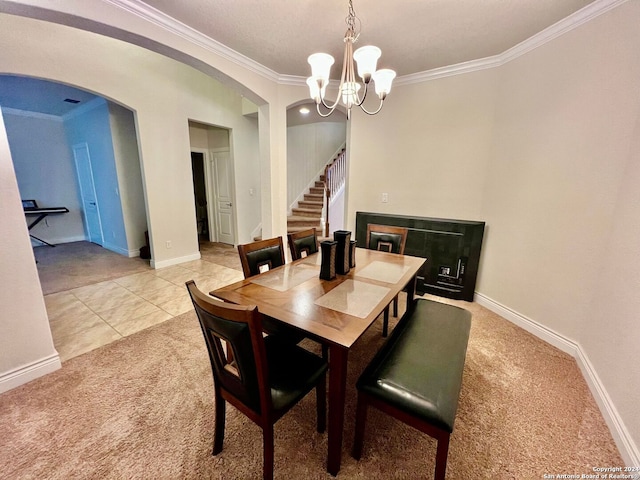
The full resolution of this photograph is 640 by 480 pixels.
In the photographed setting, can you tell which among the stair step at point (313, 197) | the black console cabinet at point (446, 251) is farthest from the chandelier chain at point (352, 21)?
the stair step at point (313, 197)

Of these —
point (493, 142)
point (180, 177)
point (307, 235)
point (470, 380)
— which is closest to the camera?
point (470, 380)

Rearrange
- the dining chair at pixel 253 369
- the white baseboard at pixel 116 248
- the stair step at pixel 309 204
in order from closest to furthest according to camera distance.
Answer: the dining chair at pixel 253 369 < the white baseboard at pixel 116 248 < the stair step at pixel 309 204

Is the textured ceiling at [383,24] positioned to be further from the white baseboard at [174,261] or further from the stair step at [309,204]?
the stair step at [309,204]

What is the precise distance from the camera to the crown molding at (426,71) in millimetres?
1823

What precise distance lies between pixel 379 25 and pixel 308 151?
4845 millimetres

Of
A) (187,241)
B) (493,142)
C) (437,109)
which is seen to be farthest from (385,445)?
(187,241)

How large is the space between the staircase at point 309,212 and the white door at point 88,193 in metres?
4.09

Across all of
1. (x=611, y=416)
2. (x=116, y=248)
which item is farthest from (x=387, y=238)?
(x=116, y=248)

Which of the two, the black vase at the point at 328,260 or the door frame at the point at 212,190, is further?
the door frame at the point at 212,190

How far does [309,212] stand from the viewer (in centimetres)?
630

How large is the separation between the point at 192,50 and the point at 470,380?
353 centimetres

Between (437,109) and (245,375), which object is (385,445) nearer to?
(245,375)

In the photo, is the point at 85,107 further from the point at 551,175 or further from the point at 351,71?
the point at 551,175

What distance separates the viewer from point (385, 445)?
131 centimetres
